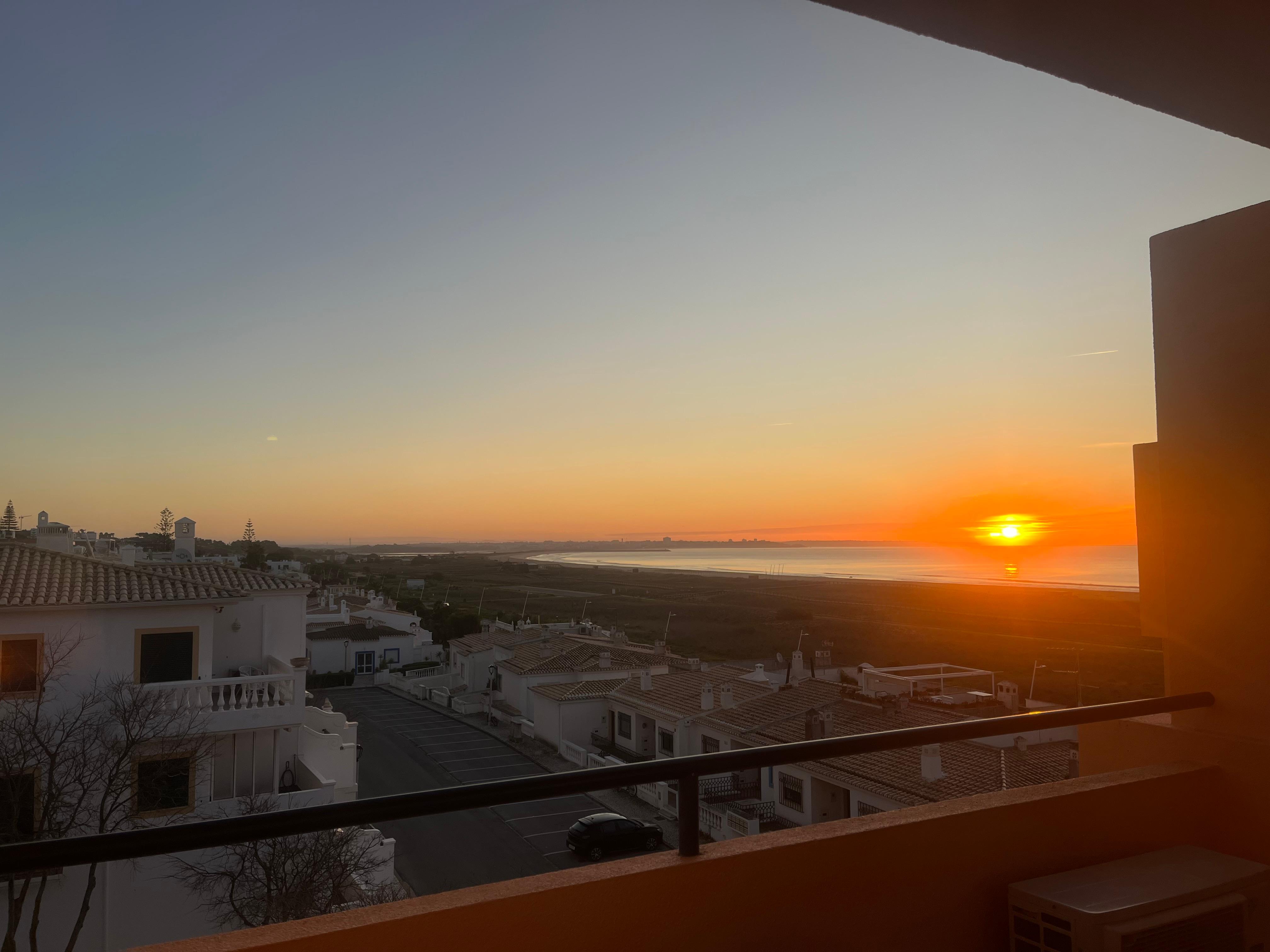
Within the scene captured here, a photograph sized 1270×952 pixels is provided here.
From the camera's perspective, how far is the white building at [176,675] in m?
8.98

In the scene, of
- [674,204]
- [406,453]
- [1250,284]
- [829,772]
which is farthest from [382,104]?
[406,453]

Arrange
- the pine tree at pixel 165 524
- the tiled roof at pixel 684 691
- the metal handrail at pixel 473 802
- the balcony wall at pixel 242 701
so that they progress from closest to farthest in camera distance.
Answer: the metal handrail at pixel 473 802
the balcony wall at pixel 242 701
the tiled roof at pixel 684 691
the pine tree at pixel 165 524

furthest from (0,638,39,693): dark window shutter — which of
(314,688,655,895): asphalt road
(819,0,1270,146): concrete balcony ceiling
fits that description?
(819,0,1270,146): concrete balcony ceiling

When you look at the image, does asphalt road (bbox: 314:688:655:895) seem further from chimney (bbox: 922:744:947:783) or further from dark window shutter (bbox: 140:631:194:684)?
chimney (bbox: 922:744:947:783)

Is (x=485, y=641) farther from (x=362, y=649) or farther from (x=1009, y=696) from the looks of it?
(x=1009, y=696)

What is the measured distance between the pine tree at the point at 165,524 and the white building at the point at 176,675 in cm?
1236

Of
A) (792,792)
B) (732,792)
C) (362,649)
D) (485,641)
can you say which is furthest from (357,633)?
(792,792)

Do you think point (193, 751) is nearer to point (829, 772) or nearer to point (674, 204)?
point (829, 772)

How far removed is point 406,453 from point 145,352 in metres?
12.0

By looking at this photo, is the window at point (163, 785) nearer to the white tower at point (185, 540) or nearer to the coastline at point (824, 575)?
the white tower at point (185, 540)

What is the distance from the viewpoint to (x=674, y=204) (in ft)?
26.8

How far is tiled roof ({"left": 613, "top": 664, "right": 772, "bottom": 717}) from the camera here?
1377 centimetres

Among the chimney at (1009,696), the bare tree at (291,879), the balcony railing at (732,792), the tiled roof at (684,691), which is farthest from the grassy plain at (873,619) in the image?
the bare tree at (291,879)

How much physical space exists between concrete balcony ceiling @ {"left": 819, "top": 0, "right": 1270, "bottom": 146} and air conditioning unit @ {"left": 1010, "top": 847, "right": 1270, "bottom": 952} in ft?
5.02
